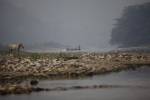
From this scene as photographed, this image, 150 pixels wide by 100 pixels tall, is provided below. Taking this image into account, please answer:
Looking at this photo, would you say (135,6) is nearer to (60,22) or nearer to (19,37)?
(60,22)

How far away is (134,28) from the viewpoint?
428 inches

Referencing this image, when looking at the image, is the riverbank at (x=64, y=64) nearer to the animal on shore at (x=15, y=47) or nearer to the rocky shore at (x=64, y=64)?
the rocky shore at (x=64, y=64)

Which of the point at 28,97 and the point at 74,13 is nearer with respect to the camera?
the point at 28,97

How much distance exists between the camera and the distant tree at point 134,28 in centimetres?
1073

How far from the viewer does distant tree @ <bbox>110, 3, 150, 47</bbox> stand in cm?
1073

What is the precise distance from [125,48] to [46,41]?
228 centimetres

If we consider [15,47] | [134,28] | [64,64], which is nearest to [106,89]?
[64,64]

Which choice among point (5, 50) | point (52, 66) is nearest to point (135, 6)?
point (52, 66)

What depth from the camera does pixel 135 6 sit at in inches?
435

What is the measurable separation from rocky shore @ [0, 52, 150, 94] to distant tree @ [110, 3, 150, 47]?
16.7 inches

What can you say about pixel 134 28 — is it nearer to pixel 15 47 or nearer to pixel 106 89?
pixel 106 89

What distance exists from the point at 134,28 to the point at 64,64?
246 centimetres

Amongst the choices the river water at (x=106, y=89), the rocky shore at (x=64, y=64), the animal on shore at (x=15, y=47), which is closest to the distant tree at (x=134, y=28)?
the rocky shore at (x=64, y=64)

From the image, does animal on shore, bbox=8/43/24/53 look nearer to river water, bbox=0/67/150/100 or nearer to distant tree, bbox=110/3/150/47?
river water, bbox=0/67/150/100
